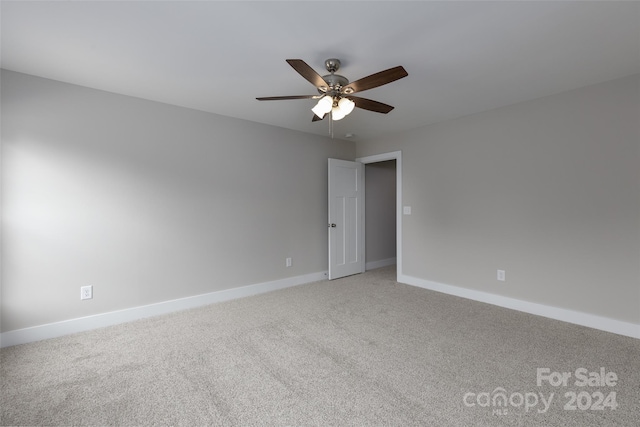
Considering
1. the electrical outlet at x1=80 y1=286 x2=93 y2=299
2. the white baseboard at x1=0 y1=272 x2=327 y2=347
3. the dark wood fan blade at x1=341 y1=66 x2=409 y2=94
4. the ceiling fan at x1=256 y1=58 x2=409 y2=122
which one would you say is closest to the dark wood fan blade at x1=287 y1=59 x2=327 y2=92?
the ceiling fan at x1=256 y1=58 x2=409 y2=122

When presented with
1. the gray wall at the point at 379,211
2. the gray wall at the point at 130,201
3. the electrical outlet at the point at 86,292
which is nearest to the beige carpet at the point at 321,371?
the electrical outlet at the point at 86,292

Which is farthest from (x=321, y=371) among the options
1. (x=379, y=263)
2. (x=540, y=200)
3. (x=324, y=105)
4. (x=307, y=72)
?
(x=379, y=263)

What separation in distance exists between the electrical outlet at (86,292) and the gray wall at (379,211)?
12.9 feet

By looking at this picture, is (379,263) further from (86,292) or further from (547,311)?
(86,292)

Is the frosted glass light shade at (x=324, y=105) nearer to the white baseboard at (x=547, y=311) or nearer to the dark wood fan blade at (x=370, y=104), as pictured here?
the dark wood fan blade at (x=370, y=104)

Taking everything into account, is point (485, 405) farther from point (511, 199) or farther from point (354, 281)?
point (354, 281)

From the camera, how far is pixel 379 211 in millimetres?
5469

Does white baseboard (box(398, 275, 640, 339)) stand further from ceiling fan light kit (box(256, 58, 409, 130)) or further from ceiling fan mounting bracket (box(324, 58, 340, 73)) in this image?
ceiling fan mounting bracket (box(324, 58, 340, 73))

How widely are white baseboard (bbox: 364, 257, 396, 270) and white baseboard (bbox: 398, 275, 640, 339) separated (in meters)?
1.22

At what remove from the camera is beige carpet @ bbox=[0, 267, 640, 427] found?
163 centimetres

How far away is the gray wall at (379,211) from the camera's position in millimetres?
5293

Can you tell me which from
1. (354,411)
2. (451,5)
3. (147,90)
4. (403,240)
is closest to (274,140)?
(147,90)

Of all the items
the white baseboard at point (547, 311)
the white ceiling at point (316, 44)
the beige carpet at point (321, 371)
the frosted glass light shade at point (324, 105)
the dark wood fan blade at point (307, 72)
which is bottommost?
the beige carpet at point (321, 371)

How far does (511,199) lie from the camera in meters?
3.31
